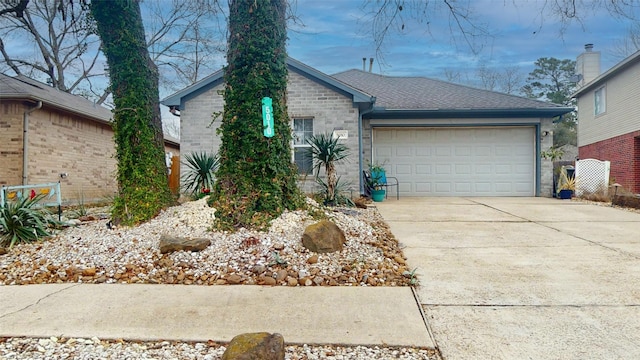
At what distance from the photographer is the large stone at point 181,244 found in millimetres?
4676

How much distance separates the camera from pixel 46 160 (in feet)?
36.0

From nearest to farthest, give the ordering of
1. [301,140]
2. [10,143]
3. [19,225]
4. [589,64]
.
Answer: [19,225]
[10,143]
[301,140]
[589,64]

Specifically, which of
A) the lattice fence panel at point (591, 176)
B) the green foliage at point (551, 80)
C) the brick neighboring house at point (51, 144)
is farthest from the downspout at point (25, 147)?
the green foliage at point (551, 80)

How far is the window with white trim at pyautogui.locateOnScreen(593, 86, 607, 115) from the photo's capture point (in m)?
16.4

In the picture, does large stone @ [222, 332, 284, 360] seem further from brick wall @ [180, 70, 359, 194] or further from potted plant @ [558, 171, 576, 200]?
potted plant @ [558, 171, 576, 200]

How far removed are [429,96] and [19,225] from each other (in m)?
11.5

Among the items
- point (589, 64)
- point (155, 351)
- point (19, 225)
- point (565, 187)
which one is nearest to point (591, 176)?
point (565, 187)

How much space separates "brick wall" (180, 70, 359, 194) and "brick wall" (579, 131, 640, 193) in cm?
939

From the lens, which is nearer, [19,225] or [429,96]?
[19,225]

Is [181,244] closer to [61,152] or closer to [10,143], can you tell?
[10,143]

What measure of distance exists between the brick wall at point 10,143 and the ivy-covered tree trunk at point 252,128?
7.45 m

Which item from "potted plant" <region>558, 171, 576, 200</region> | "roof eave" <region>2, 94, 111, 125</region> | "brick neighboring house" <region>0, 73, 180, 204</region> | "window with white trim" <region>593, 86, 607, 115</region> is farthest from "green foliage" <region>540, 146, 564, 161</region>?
"roof eave" <region>2, 94, 111, 125</region>

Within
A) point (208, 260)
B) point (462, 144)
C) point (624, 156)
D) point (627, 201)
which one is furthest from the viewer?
point (624, 156)

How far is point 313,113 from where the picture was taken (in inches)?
432
